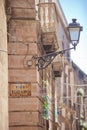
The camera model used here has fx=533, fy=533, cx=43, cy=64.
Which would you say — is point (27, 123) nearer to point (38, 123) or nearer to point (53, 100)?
point (38, 123)

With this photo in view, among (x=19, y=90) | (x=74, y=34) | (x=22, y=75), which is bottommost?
(x=19, y=90)

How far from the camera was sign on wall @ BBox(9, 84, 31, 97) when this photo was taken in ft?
44.5

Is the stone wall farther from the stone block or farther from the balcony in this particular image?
the balcony

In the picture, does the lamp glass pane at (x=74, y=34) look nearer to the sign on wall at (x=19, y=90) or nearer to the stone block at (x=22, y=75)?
the stone block at (x=22, y=75)

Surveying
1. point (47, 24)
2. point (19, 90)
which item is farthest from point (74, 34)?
point (47, 24)

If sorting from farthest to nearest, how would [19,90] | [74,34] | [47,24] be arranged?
1. [47,24]
2. [19,90]
3. [74,34]

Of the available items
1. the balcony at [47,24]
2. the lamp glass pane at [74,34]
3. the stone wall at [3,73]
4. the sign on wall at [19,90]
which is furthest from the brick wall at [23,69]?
the balcony at [47,24]

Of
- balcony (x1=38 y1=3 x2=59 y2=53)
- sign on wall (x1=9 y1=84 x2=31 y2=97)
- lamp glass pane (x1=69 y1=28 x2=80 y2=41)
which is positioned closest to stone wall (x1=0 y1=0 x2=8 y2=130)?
sign on wall (x1=9 y1=84 x2=31 y2=97)

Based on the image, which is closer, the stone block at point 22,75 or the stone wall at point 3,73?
the stone wall at point 3,73

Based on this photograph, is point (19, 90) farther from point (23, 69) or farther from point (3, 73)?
point (3, 73)

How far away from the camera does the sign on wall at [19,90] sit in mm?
13570

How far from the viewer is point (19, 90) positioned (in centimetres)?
1361

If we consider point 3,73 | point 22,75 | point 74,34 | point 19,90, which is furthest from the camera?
point 22,75

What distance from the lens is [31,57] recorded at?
540 inches
